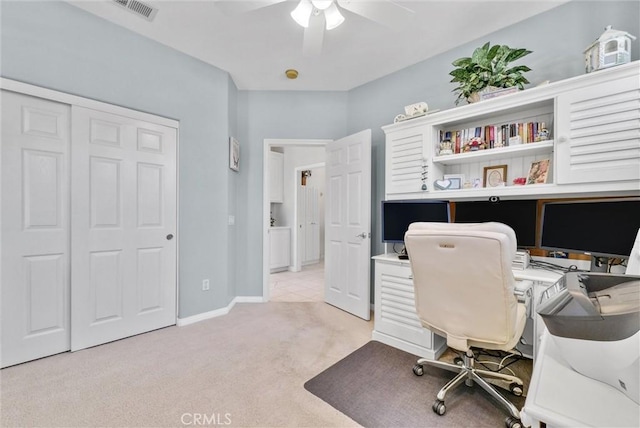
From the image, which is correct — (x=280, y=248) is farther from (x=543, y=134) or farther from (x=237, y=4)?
(x=543, y=134)

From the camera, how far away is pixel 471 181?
2.40 metres

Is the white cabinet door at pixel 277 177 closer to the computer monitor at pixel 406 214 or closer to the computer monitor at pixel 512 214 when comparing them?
the computer monitor at pixel 406 214

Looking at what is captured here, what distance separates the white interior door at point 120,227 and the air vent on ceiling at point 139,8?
0.85 metres

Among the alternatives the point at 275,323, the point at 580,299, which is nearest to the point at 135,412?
the point at 275,323

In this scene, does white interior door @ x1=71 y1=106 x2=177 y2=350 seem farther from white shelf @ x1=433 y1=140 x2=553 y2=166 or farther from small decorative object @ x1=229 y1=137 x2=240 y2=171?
white shelf @ x1=433 y1=140 x2=553 y2=166

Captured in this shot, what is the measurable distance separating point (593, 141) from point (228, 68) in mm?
3231

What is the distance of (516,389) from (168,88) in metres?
3.67

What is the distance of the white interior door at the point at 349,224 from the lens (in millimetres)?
2910

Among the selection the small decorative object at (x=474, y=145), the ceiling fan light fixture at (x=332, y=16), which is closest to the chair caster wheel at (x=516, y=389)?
the small decorative object at (x=474, y=145)

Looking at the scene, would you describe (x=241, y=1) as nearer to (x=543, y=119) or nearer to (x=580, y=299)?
(x=580, y=299)

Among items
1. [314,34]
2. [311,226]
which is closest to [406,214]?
[314,34]

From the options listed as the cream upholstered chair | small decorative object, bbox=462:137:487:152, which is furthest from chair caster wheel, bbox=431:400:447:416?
small decorative object, bbox=462:137:487:152

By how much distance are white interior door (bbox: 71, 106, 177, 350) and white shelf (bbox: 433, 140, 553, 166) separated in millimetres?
2626

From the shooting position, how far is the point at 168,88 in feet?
8.76
